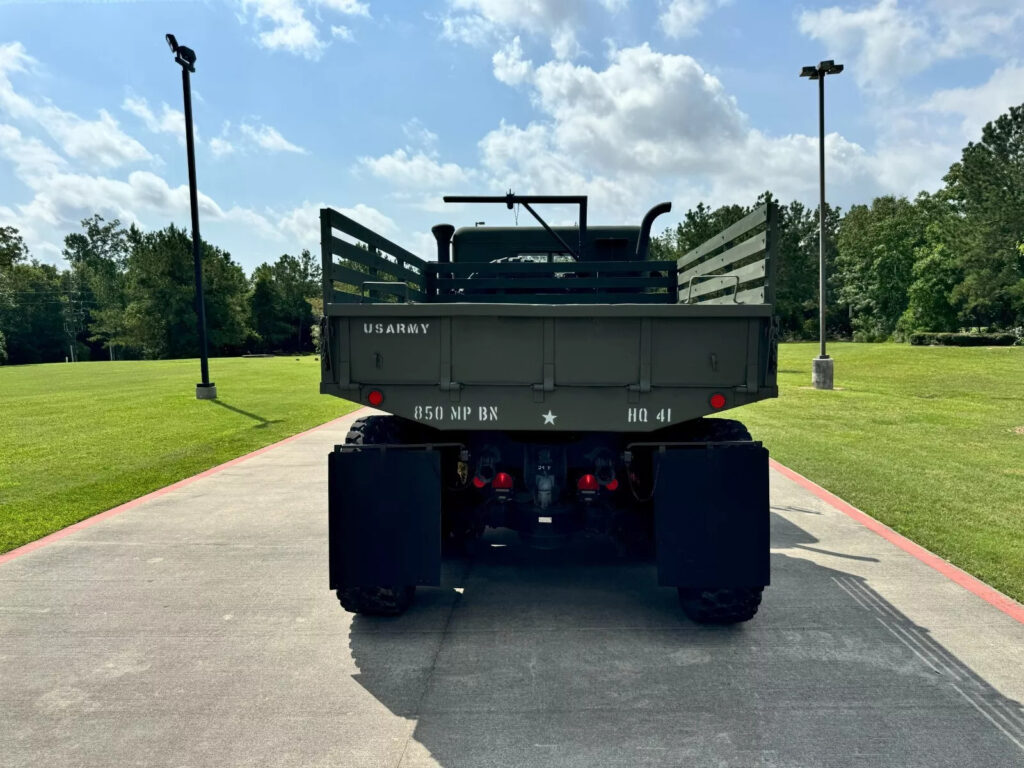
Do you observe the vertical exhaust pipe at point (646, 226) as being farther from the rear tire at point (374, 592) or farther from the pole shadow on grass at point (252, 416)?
the pole shadow on grass at point (252, 416)

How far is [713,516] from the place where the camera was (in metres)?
3.60

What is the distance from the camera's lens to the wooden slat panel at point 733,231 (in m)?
3.62

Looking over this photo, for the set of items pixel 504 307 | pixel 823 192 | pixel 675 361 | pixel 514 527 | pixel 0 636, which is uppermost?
pixel 823 192

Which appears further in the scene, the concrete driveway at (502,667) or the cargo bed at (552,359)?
the cargo bed at (552,359)

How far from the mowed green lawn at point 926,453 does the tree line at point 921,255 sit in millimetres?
15899

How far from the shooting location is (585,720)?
290cm

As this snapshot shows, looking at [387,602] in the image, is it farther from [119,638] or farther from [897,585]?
[897,585]

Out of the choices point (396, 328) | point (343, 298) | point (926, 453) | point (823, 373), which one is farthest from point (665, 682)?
point (823, 373)

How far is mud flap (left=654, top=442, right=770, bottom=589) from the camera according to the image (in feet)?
11.7

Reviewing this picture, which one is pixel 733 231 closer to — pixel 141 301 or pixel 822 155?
pixel 822 155

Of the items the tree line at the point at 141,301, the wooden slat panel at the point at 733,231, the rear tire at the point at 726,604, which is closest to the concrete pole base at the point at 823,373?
the wooden slat panel at the point at 733,231

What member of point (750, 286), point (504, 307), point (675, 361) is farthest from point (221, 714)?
point (750, 286)

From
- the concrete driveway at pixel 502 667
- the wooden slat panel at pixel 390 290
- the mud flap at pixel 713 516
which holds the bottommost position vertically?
the concrete driveway at pixel 502 667

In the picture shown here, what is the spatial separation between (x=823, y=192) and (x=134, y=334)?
2476 inches
